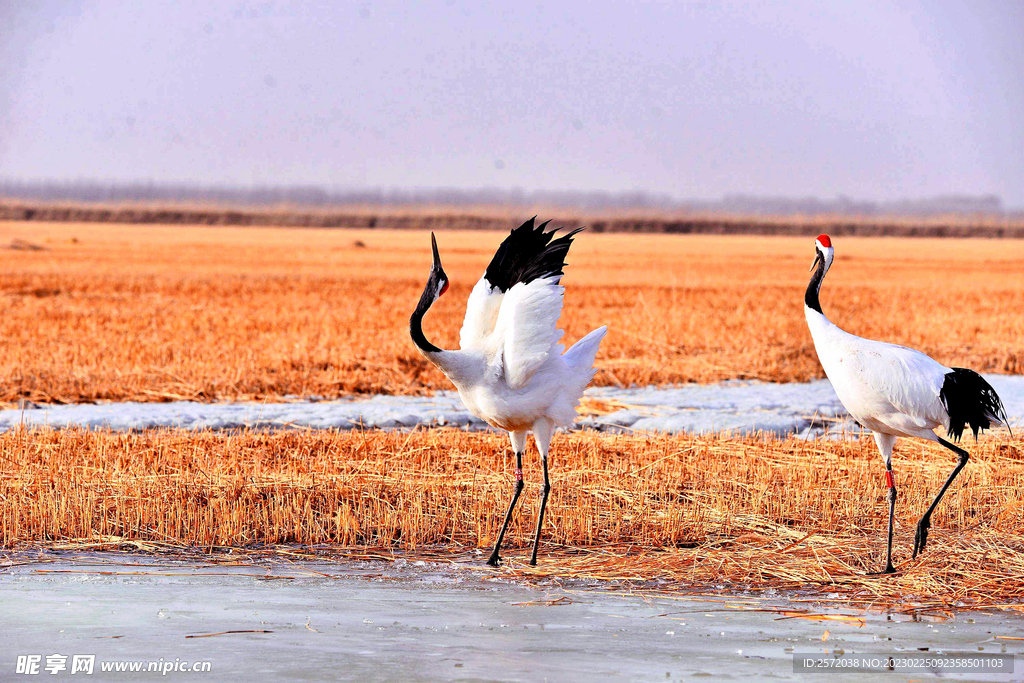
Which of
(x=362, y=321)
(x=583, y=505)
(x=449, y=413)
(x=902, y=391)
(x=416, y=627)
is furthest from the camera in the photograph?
(x=362, y=321)

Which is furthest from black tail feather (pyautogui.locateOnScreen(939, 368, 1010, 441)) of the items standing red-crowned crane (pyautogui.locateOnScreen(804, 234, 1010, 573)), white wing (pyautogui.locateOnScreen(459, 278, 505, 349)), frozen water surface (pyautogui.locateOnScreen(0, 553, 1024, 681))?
white wing (pyautogui.locateOnScreen(459, 278, 505, 349))

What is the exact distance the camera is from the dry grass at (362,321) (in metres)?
15.6

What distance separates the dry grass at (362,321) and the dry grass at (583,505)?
478cm

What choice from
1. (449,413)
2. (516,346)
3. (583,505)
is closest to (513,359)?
(516,346)

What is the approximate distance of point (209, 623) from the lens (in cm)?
574

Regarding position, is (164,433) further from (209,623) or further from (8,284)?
(8,284)

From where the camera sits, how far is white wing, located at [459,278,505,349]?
312 inches

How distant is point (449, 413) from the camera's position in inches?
528

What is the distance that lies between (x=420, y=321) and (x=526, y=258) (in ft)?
3.42

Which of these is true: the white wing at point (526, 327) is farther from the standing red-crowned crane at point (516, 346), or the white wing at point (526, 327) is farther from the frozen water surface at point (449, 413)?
the frozen water surface at point (449, 413)

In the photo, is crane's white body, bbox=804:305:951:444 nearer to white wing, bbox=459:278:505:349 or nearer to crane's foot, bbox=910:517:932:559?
crane's foot, bbox=910:517:932:559

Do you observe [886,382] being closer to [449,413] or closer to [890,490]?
[890,490]

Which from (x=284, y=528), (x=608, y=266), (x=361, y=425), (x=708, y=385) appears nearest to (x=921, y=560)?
(x=284, y=528)

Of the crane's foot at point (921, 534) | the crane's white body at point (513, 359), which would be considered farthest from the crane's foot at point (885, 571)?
the crane's white body at point (513, 359)
